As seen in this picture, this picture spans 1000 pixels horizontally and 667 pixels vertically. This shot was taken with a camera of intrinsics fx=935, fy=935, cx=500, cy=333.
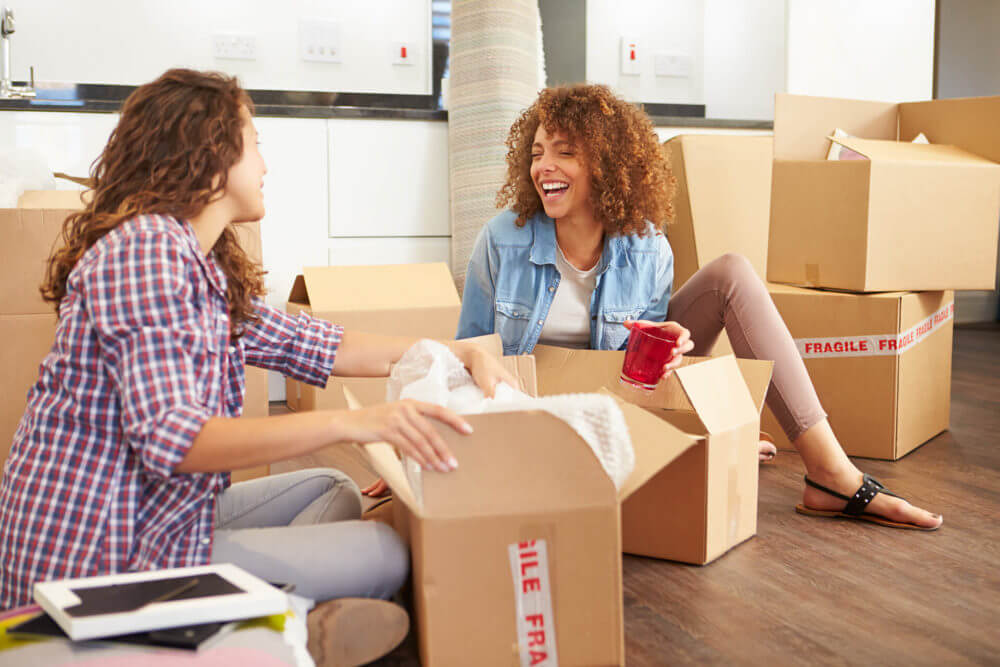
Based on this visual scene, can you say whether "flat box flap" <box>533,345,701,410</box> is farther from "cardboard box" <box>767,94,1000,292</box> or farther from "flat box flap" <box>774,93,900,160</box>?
"flat box flap" <box>774,93,900,160</box>

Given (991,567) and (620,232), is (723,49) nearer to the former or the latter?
(620,232)

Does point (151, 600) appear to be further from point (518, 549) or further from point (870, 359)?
point (870, 359)

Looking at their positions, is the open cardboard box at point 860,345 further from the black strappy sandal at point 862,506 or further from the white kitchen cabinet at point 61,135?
the white kitchen cabinet at point 61,135

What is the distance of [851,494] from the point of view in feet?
5.23

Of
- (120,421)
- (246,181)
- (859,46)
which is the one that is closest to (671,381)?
(246,181)

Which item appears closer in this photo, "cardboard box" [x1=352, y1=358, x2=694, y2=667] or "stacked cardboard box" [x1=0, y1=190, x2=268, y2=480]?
→ "cardboard box" [x1=352, y1=358, x2=694, y2=667]

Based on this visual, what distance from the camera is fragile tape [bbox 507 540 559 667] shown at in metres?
0.94

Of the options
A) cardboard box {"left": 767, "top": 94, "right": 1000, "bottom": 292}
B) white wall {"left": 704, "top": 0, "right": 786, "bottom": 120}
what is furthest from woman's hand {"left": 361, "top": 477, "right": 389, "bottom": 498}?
white wall {"left": 704, "top": 0, "right": 786, "bottom": 120}

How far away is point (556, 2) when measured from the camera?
408cm

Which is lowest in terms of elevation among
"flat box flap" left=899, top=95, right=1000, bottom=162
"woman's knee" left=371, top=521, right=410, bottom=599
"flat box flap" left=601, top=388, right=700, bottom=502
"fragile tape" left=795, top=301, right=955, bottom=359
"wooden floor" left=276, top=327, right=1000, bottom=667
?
"wooden floor" left=276, top=327, right=1000, bottom=667

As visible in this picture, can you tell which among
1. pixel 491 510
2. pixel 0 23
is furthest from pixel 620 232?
pixel 0 23

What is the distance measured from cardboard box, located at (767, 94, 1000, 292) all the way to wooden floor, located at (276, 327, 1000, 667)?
19.1 inches

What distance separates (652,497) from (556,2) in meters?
3.15

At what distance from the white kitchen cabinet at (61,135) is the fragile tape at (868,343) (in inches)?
75.3
